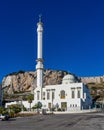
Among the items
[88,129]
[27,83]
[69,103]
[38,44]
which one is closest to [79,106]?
[69,103]

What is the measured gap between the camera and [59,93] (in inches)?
4719

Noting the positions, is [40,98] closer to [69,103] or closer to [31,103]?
[31,103]

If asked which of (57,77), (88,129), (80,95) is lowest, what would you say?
(88,129)

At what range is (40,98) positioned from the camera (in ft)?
398

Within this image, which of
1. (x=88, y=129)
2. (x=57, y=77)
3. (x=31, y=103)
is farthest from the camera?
(x=57, y=77)

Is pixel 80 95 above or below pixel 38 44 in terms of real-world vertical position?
below

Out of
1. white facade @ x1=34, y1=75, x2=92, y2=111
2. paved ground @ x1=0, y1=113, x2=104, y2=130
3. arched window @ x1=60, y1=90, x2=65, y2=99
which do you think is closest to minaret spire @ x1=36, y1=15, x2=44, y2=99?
white facade @ x1=34, y1=75, x2=92, y2=111

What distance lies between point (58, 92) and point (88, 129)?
87873mm

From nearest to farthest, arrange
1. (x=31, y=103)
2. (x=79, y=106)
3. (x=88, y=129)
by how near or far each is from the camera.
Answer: (x=88, y=129) → (x=79, y=106) → (x=31, y=103)

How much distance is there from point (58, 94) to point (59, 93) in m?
0.53

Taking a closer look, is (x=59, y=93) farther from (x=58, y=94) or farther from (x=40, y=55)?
(x=40, y=55)

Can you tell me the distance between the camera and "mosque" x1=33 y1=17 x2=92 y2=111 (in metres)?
116

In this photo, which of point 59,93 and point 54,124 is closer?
point 54,124

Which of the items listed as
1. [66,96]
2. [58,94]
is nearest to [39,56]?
[58,94]
